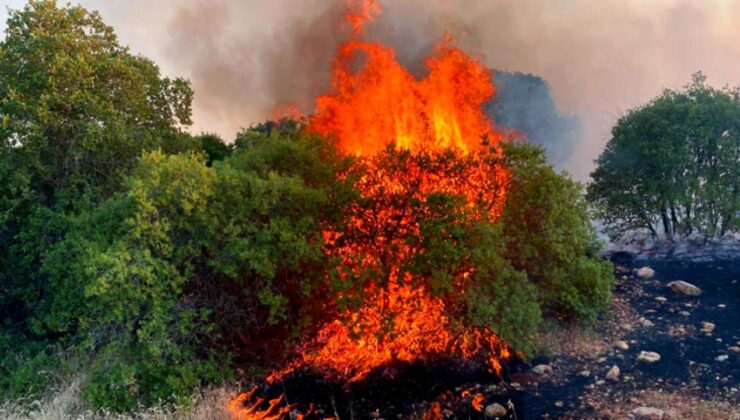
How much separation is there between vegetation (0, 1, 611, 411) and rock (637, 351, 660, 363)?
6.49 feet

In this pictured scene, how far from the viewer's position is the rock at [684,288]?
62.7ft

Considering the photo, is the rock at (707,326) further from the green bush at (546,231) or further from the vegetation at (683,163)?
the vegetation at (683,163)

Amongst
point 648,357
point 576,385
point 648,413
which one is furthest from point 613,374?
point 648,413

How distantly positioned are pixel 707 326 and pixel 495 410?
8576 millimetres

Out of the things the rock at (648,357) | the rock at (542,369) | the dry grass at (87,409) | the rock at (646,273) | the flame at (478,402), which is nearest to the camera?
the dry grass at (87,409)

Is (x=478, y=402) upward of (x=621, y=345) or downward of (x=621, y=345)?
downward

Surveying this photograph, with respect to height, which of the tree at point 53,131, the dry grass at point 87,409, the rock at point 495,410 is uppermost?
the tree at point 53,131

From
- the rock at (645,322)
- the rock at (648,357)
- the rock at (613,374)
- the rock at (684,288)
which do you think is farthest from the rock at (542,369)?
the rock at (684,288)

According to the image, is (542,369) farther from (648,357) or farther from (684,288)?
(684,288)

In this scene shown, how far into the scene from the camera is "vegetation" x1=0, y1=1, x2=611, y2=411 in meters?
11.9

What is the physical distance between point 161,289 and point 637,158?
23.3m

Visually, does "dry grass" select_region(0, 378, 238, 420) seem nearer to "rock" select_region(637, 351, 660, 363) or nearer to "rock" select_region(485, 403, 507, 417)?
"rock" select_region(485, 403, 507, 417)

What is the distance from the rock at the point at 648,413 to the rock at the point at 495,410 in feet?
8.71

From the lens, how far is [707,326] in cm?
1566
